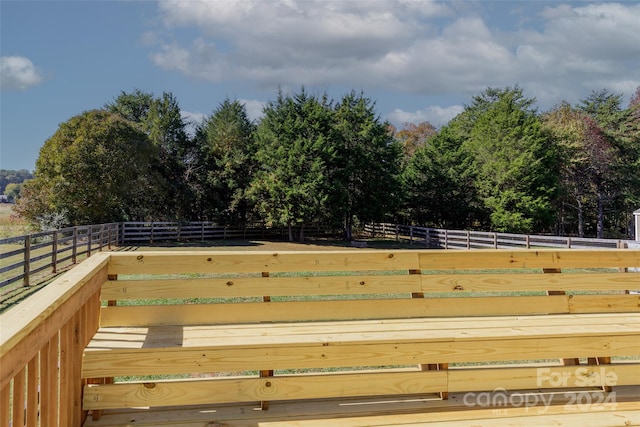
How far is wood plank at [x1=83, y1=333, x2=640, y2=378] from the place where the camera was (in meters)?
2.48

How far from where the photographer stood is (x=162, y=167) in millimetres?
27453

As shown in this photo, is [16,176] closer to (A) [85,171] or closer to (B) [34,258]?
(A) [85,171]

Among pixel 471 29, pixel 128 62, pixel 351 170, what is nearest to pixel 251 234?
pixel 351 170

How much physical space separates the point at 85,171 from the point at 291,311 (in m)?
21.1

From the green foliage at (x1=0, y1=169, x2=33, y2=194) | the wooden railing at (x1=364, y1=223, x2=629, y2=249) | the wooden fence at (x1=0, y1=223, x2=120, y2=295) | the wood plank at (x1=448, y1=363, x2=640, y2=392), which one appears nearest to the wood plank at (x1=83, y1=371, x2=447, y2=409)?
the wood plank at (x1=448, y1=363, x2=640, y2=392)

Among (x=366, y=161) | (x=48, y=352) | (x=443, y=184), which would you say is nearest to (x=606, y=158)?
(x=443, y=184)

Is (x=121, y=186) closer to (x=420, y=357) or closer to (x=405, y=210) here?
(x=405, y=210)

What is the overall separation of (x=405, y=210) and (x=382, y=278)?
97.5 feet

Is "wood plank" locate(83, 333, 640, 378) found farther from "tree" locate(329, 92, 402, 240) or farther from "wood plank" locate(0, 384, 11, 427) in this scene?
"tree" locate(329, 92, 402, 240)

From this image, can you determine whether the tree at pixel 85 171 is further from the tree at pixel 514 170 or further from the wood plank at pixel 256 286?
the tree at pixel 514 170

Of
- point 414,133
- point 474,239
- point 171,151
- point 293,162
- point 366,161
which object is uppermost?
point 414,133

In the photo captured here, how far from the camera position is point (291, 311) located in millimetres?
3256

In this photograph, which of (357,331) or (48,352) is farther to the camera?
(357,331)

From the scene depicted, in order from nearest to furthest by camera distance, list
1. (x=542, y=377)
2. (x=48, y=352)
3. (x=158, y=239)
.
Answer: (x=48, y=352)
(x=542, y=377)
(x=158, y=239)
